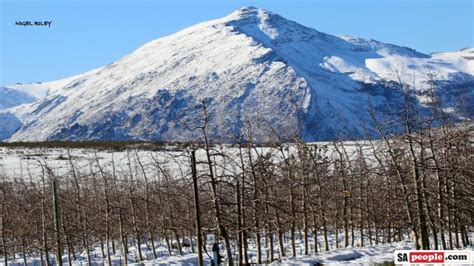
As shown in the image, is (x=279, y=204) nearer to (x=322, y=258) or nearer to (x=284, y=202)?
(x=284, y=202)

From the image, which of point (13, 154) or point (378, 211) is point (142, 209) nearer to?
point (378, 211)

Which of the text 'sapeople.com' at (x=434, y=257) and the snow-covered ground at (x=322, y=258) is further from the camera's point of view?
the snow-covered ground at (x=322, y=258)

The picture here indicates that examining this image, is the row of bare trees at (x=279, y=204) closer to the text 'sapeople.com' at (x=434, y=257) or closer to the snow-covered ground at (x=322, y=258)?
the snow-covered ground at (x=322, y=258)

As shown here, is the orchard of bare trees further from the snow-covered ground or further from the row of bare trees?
the snow-covered ground

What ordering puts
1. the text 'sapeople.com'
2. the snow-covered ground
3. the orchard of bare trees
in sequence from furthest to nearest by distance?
the snow-covered ground < the orchard of bare trees < the text 'sapeople.com'

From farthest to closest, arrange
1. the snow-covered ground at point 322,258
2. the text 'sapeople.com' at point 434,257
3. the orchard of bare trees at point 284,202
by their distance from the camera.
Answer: the snow-covered ground at point 322,258
the orchard of bare trees at point 284,202
the text 'sapeople.com' at point 434,257

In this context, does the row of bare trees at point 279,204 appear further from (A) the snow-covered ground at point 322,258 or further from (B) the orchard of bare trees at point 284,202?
(A) the snow-covered ground at point 322,258

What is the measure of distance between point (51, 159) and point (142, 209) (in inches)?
1709

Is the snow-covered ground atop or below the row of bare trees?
below

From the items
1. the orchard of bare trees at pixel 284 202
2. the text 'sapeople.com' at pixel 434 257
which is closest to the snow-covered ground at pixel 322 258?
the orchard of bare trees at pixel 284 202

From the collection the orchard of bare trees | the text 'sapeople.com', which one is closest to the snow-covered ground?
the orchard of bare trees

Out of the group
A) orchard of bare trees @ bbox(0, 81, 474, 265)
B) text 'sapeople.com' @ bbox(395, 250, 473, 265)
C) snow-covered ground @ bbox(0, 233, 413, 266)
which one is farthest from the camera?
snow-covered ground @ bbox(0, 233, 413, 266)

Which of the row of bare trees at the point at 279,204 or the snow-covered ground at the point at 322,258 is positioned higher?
the row of bare trees at the point at 279,204

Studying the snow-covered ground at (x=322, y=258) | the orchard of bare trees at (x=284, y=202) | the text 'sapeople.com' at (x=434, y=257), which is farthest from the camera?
the snow-covered ground at (x=322, y=258)
